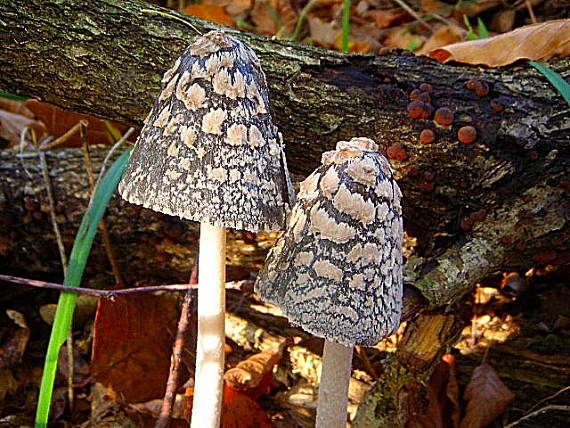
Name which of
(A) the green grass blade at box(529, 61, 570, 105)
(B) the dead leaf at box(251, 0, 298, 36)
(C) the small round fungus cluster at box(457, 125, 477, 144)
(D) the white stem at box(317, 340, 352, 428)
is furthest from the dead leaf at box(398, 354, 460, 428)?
(B) the dead leaf at box(251, 0, 298, 36)

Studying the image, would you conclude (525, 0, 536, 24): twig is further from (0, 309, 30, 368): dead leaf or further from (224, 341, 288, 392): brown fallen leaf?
(0, 309, 30, 368): dead leaf

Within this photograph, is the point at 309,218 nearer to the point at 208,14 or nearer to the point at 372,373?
the point at 372,373

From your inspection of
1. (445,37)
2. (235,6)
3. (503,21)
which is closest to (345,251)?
(445,37)

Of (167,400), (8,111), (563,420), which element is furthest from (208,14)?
(563,420)

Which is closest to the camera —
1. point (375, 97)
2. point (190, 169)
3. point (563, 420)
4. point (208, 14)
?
point (190, 169)

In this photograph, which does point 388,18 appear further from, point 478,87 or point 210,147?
point 210,147
